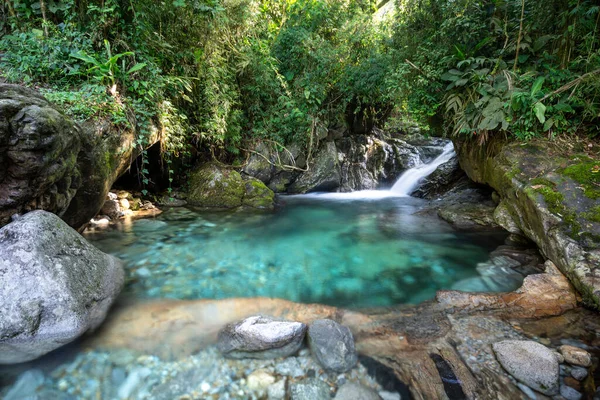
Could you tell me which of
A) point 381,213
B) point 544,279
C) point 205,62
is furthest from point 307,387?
point 205,62

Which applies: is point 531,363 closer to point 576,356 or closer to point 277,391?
point 576,356

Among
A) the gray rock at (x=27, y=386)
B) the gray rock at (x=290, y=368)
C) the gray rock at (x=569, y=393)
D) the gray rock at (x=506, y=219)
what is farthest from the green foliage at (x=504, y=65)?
the gray rock at (x=27, y=386)

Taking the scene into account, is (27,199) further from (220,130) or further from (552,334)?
(552,334)

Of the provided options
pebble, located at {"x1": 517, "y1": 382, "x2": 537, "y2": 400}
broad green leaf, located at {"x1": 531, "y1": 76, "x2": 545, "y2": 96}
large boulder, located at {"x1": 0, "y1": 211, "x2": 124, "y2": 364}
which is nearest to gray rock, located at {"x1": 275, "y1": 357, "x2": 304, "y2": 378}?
pebble, located at {"x1": 517, "y1": 382, "x2": 537, "y2": 400}

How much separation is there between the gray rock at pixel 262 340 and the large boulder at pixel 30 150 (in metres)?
2.64

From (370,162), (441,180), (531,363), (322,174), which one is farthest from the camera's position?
(370,162)

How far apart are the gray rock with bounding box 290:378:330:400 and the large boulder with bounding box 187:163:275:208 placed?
557cm

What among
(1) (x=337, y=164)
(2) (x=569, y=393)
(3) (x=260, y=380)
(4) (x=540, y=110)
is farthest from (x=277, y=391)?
(1) (x=337, y=164)

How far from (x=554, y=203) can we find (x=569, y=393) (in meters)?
2.68

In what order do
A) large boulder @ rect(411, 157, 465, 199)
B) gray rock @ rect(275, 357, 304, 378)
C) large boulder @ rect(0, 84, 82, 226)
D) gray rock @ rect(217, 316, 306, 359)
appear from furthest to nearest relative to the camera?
large boulder @ rect(411, 157, 465, 199), large boulder @ rect(0, 84, 82, 226), gray rock @ rect(217, 316, 306, 359), gray rock @ rect(275, 357, 304, 378)

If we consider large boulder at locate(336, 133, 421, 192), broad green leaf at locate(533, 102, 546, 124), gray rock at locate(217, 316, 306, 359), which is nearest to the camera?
gray rock at locate(217, 316, 306, 359)

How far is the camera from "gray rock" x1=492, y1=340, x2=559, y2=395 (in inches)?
82.2

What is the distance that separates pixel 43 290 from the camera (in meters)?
2.46

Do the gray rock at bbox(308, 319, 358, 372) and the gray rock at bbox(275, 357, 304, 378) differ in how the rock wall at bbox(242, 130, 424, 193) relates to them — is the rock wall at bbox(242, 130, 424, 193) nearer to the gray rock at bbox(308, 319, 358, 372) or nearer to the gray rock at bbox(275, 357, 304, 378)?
the gray rock at bbox(308, 319, 358, 372)
